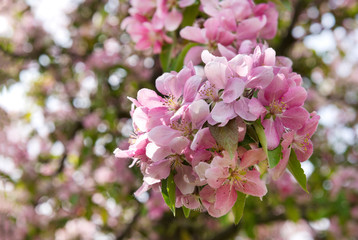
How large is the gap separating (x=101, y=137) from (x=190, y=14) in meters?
1.52

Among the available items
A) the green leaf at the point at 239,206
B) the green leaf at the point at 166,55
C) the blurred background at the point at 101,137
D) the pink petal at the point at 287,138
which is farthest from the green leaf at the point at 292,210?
the pink petal at the point at 287,138

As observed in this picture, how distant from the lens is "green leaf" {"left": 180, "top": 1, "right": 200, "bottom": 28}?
53.6 inches

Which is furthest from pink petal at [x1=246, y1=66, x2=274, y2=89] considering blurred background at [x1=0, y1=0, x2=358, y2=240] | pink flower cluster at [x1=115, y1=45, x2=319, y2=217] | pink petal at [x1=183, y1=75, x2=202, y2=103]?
blurred background at [x1=0, y1=0, x2=358, y2=240]

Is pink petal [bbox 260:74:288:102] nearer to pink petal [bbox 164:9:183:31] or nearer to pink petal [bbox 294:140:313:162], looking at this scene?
pink petal [bbox 294:140:313:162]

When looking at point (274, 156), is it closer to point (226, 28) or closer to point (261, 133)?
point (261, 133)

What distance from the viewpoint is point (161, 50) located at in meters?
→ 1.44

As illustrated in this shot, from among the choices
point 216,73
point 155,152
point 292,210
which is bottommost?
point 292,210

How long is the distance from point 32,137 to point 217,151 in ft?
10.2

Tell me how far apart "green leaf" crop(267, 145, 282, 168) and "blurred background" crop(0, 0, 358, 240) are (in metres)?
1.74

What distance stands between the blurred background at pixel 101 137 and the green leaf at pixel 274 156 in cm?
174

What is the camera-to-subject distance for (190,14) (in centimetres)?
137

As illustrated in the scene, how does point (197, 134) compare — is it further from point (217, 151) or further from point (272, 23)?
point (272, 23)

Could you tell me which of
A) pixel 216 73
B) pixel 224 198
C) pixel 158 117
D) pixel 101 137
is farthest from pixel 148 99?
pixel 101 137

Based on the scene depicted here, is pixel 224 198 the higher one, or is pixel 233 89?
pixel 233 89
